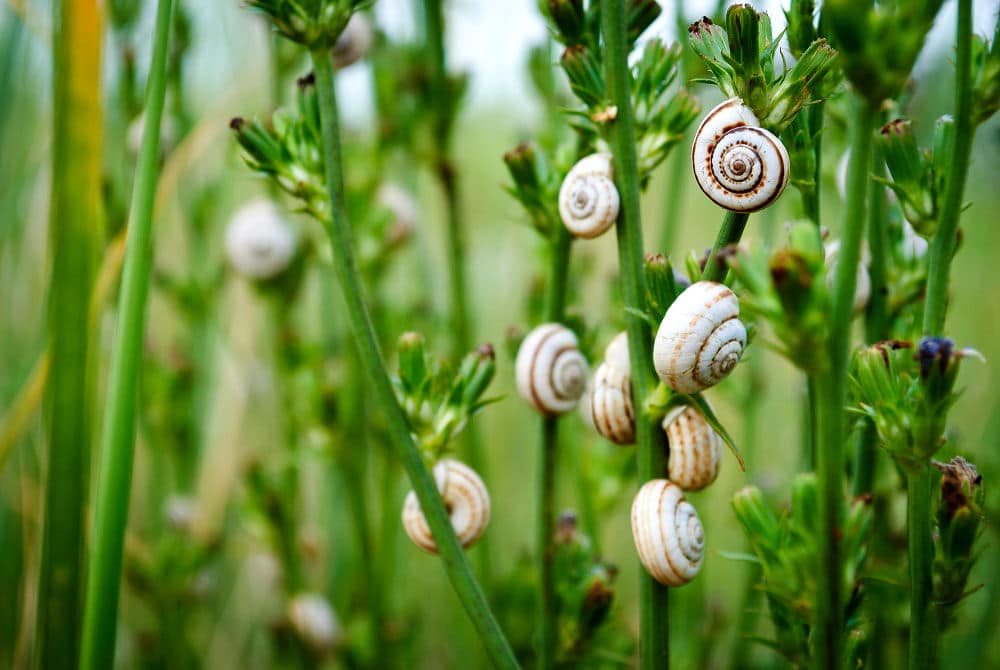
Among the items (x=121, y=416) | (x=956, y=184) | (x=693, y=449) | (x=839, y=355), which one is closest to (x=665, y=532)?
(x=693, y=449)

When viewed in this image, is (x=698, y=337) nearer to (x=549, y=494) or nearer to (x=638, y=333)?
(x=638, y=333)

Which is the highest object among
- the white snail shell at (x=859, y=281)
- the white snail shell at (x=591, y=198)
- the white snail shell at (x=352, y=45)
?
the white snail shell at (x=352, y=45)

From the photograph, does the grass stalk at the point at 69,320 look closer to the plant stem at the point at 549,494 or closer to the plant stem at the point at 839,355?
the plant stem at the point at 549,494

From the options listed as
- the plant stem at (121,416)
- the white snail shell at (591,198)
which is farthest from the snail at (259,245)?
the white snail shell at (591,198)

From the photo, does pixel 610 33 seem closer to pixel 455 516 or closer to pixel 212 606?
pixel 455 516

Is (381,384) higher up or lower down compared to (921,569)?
higher up

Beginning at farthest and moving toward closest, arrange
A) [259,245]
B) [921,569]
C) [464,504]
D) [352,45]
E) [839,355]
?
[259,245] → [352,45] → [464,504] → [921,569] → [839,355]
